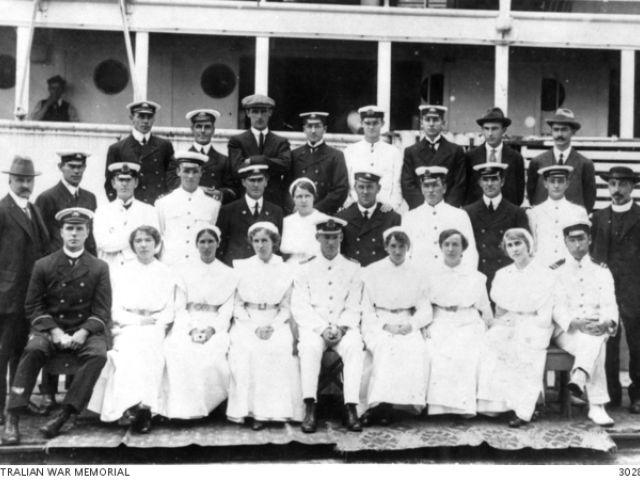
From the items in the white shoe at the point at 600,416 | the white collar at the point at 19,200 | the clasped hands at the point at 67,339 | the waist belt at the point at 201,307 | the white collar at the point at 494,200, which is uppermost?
the white collar at the point at 494,200

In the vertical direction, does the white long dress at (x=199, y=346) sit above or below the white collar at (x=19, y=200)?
below

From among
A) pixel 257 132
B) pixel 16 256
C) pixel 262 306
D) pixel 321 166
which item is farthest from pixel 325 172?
pixel 16 256

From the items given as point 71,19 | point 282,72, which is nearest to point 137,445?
point 71,19

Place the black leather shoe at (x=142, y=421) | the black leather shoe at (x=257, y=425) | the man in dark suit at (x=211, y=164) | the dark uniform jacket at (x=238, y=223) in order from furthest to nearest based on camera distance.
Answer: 1. the man in dark suit at (x=211, y=164)
2. the dark uniform jacket at (x=238, y=223)
3. the black leather shoe at (x=257, y=425)
4. the black leather shoe at (x=142, y=421)

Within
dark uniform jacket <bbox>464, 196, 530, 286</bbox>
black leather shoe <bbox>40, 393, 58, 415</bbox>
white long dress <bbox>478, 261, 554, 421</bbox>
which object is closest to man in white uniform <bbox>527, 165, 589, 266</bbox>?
dark uniform jacket <bbox>464, 196, 530, 286</bbox>

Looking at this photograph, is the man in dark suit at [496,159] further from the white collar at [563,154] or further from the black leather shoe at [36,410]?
the black leather shoe at [36,410]

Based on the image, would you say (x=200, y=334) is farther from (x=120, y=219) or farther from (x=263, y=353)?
(x=120, y=219)

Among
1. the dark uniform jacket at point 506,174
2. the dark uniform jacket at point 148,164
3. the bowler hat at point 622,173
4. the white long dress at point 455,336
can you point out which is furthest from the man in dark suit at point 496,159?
the dark uniform jacket at point 148,164

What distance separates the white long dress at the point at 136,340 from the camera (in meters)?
5.52

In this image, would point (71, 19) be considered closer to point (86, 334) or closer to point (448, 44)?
point (448, 44)

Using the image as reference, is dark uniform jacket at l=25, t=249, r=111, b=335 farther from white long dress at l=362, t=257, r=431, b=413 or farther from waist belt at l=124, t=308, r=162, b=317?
white long dress at l=362, t=257, r=431, b=413

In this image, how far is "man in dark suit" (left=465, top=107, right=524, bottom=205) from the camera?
7.02 meters

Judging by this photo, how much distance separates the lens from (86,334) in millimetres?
5598

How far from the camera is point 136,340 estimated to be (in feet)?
18.8
